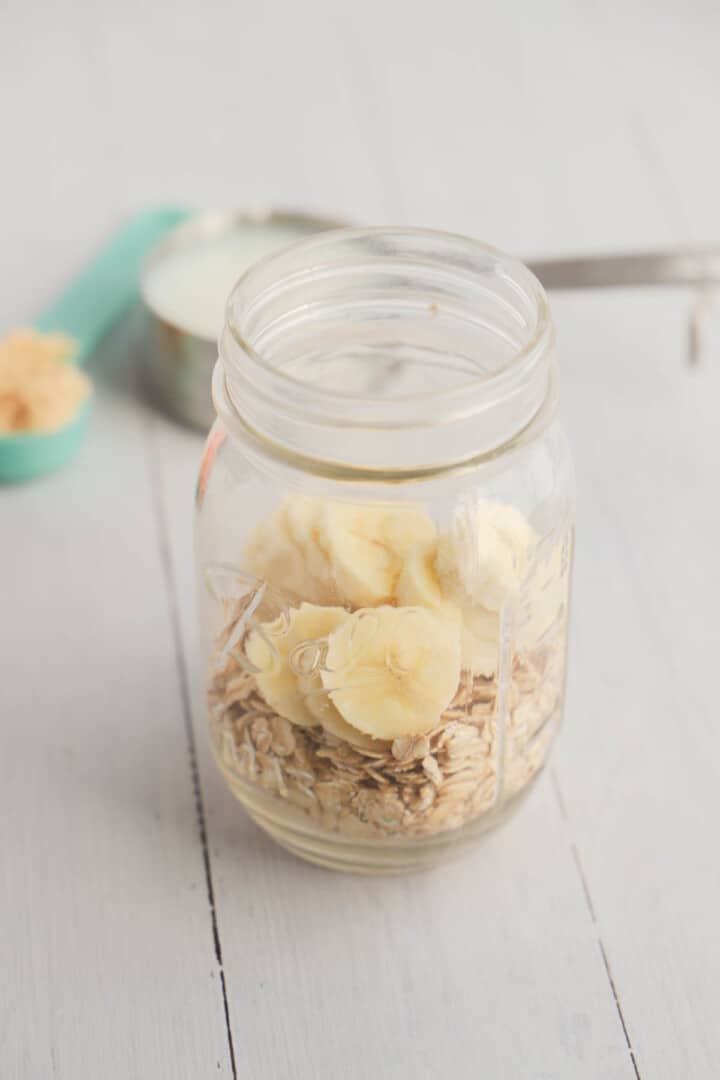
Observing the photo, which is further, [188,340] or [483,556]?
[188,340]

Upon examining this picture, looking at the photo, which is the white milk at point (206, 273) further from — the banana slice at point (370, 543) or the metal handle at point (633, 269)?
the banana slice at point (370, 543)

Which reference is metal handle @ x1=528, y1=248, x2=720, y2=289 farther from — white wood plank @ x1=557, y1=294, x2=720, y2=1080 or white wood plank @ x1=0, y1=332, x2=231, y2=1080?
white wood plank @ x1=0, y1=332, x2=231, y2=1080

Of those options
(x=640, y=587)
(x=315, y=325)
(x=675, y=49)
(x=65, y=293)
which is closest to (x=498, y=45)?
(x=675, y=49)

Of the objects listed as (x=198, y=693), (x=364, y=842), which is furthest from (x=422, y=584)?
(x=198, y=693)

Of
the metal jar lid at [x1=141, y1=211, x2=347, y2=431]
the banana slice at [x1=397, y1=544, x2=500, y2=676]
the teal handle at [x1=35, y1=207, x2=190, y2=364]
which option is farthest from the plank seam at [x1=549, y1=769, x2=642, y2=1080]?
the teal handle at [x1=35, y1=207, x2=190, y2=364]

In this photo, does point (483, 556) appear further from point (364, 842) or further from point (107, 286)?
point (107, 286)

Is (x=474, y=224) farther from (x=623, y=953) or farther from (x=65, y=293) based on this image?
(x=623, y=953)
